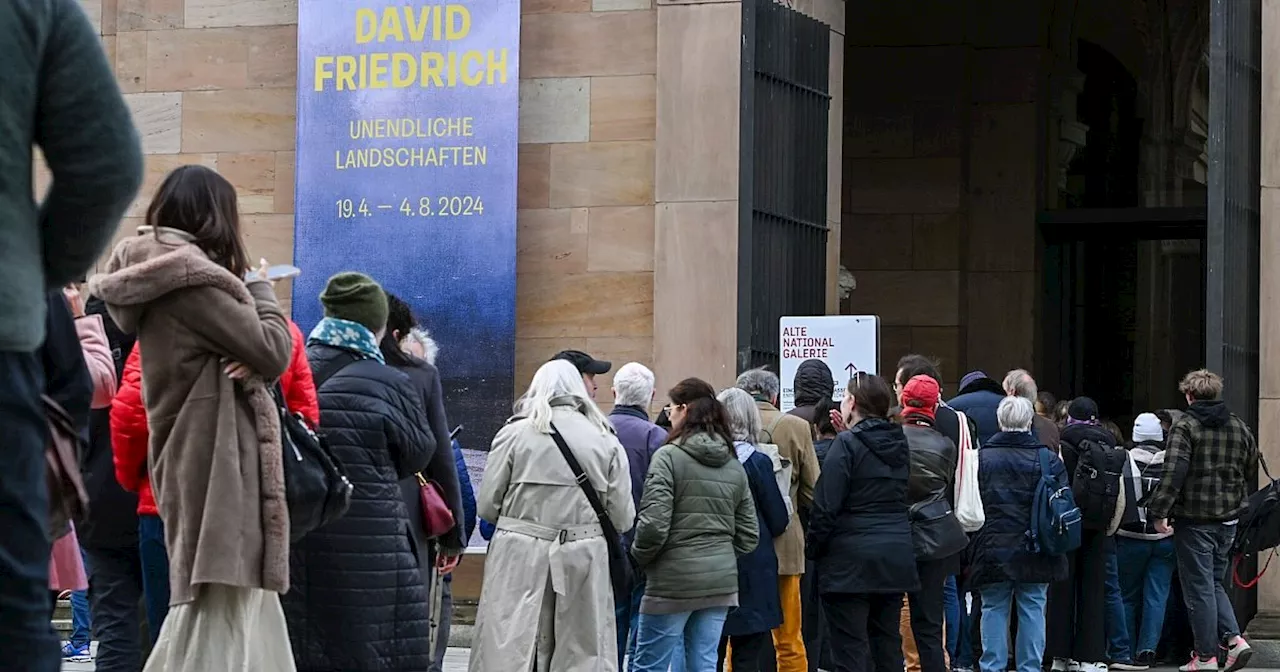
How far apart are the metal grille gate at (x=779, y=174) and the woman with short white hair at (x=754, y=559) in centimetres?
356

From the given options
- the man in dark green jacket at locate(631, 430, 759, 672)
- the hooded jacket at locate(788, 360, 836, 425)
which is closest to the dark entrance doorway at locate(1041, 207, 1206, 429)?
the hooded jacket at locate(788, 360, 836, 425)

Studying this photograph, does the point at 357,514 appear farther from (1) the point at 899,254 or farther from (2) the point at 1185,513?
(1) the point at 899,254

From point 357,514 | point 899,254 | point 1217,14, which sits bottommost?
point 357,514

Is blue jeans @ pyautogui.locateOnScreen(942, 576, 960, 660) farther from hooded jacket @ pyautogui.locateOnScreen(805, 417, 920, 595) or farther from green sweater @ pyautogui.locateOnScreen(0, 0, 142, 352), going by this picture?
green sweater @ pyautogui.locateOnScreen(0, 0, 142, 352)

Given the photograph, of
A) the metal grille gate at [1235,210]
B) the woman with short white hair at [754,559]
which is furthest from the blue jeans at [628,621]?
the metal grille gate at [1235,210]

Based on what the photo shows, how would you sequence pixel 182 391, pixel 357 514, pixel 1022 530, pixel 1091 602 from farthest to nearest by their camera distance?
1. pixel 1091 602
2. pixel 1022 530
3. pixel 357 514
4. pixel 182 391

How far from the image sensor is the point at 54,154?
4023 millimetres

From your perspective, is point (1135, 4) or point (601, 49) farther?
point (1135, 4)

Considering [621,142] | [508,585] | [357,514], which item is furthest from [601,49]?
[357,514]

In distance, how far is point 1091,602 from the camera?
12609 millimetres

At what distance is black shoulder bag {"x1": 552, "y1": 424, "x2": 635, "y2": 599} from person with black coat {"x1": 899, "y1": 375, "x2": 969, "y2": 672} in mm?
1775

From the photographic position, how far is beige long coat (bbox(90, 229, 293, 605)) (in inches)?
240

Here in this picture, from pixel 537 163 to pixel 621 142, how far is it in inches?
22.7

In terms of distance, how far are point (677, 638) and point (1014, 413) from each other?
2.73 metres
